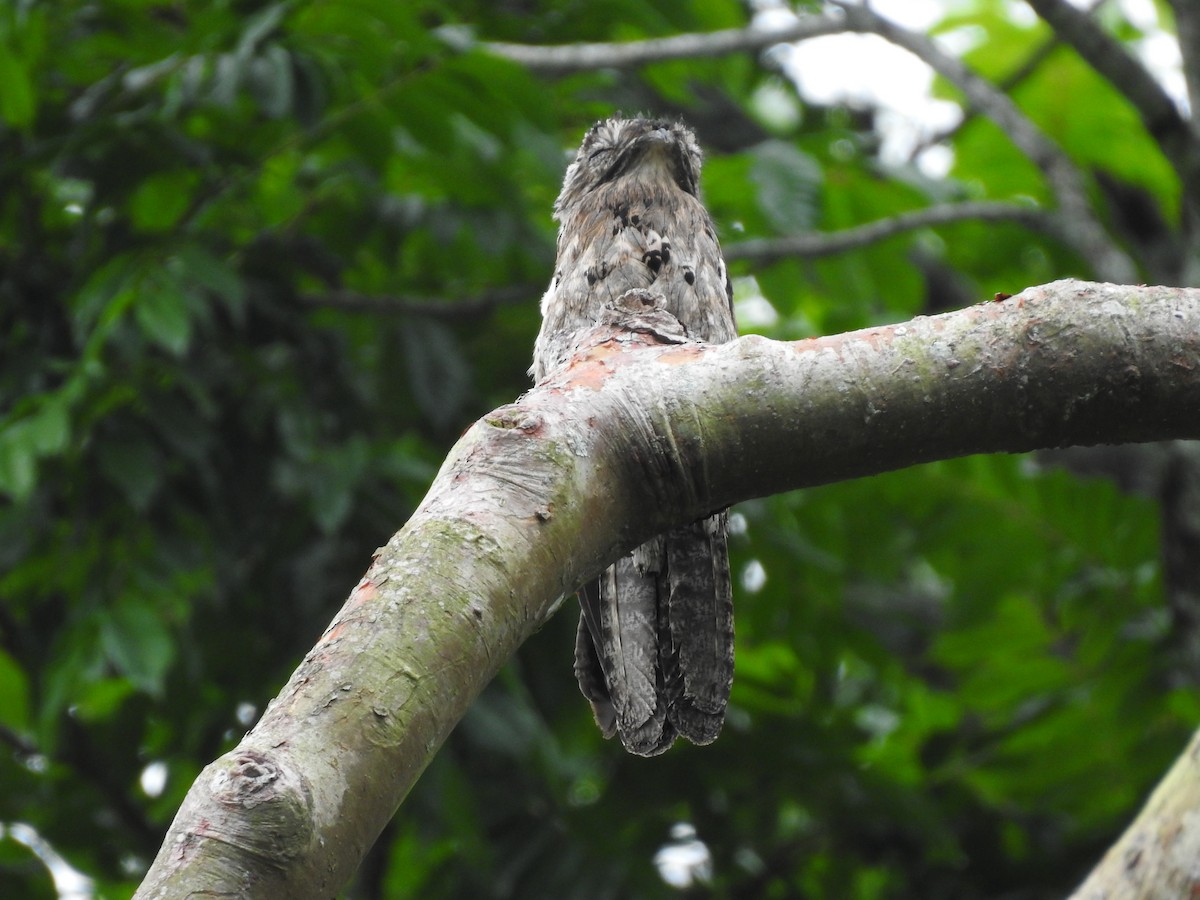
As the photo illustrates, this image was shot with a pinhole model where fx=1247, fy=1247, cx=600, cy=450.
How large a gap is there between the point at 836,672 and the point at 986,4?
5.10m

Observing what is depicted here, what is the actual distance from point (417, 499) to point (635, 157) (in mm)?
1479

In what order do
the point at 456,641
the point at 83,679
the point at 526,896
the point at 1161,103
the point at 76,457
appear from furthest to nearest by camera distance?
the point at 1161,103 < the point at 526,896 < the point at 76,457 < the point at 83,679 < the point at 456,641

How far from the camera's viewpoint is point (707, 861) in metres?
5.10

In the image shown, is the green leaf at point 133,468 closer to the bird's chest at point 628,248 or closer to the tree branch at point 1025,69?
the bird's chest at point 628,248

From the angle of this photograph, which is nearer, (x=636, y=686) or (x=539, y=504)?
(x=539, y=504)

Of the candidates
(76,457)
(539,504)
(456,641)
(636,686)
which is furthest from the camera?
(76,457)

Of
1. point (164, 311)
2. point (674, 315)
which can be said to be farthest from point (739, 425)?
point (164, 311)

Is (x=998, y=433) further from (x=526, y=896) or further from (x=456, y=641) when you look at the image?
(x=526, y=896)

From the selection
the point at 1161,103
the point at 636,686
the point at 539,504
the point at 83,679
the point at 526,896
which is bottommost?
the point at 526,896

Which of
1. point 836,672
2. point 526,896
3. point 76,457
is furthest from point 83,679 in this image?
point 836,672

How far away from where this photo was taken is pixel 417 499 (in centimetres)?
451

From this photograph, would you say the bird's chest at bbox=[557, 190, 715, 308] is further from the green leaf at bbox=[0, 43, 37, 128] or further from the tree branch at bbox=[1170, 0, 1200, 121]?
the tree branch at bbox=[1170, 0, 1200, 121]

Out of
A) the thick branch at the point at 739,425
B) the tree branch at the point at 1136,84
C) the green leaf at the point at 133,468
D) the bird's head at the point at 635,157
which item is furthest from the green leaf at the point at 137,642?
the tree branch at the point at 1136,84

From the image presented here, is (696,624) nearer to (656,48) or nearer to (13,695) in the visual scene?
(13,695)
